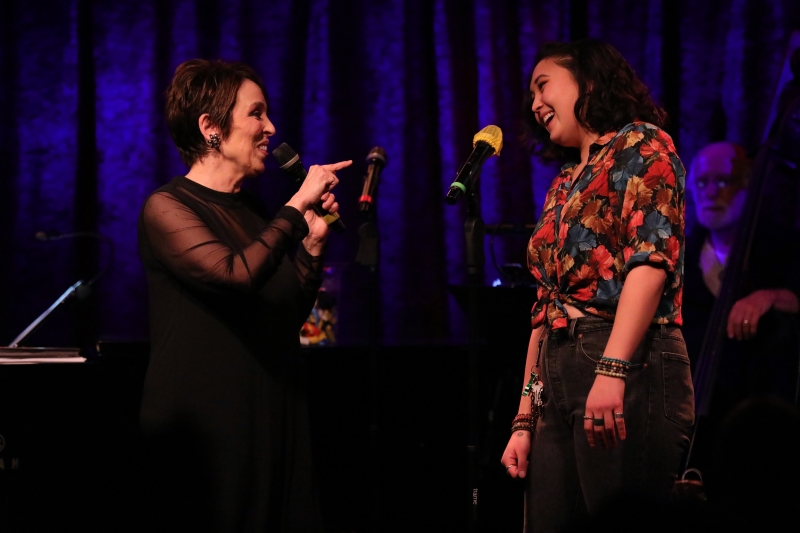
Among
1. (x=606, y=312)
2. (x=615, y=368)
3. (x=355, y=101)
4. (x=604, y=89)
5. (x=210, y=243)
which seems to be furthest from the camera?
(x=355, y=101)

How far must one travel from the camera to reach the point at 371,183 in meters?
2.64

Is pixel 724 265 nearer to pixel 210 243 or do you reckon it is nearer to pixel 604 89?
pixel 604 89

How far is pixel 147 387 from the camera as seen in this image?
6.65ft

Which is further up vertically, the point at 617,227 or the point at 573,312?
the point at 617,227

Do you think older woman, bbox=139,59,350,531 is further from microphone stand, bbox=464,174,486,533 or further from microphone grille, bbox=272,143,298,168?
microphone stand, bbox=464,174,486,533

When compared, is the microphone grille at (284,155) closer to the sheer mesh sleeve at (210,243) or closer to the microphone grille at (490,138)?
the sheer mesh sleeve at (210,243)

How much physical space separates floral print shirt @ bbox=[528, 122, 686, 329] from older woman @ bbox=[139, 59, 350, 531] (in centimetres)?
67

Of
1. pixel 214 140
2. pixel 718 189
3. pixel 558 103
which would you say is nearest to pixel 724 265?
pixel 718 189

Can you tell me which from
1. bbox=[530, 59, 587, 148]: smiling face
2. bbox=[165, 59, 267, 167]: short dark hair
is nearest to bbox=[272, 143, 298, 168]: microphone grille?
bbox=[165, 59, 267, 167]: short dark hair

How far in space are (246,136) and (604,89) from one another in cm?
92

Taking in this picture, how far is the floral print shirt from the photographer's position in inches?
64.2

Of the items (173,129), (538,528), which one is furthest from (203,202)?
(538,528)

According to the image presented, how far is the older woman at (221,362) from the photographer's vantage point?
200 cm

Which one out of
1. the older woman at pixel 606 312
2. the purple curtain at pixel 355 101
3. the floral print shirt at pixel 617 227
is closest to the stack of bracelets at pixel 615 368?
the older woman at pixel 606 312
